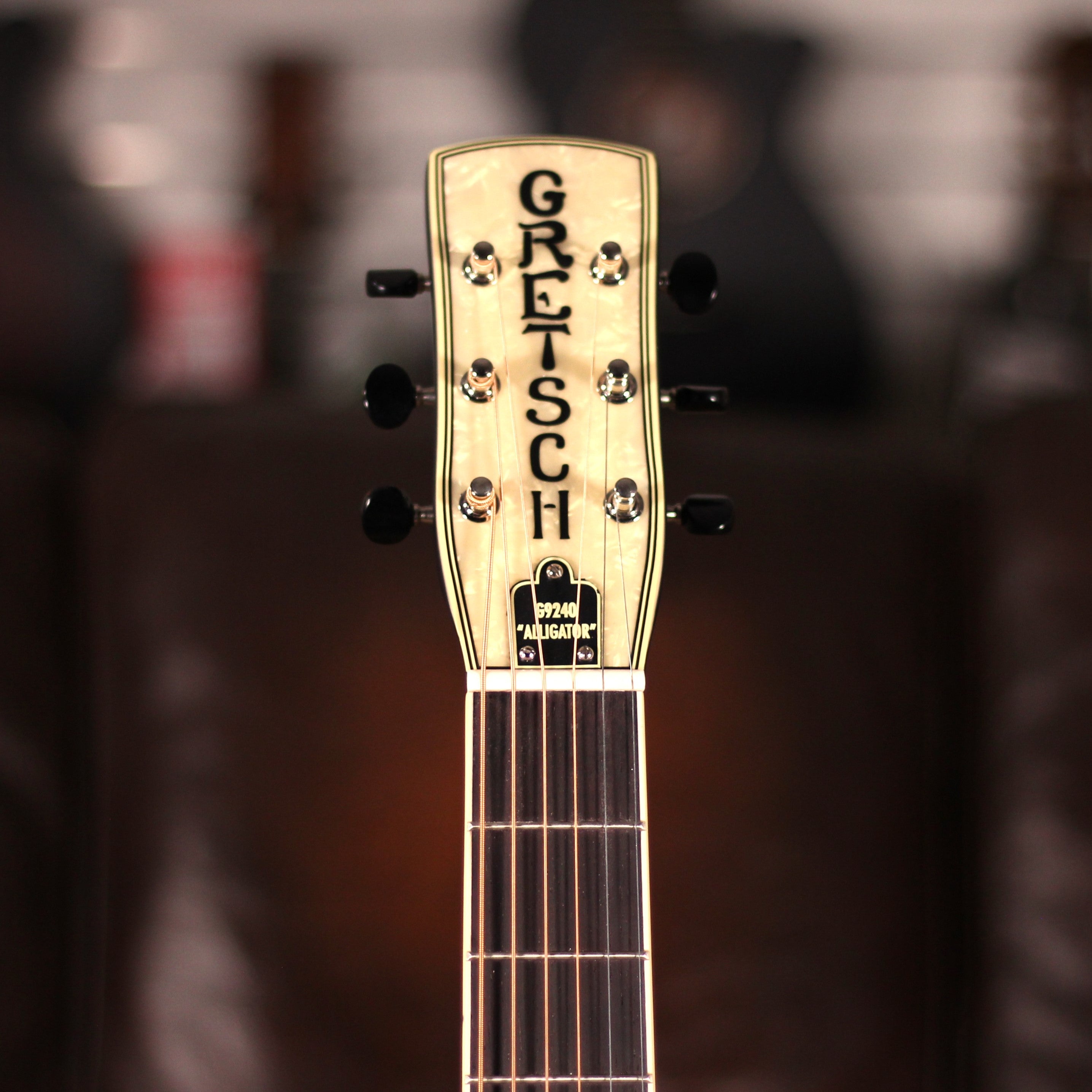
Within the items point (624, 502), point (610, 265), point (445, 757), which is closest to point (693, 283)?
point (610, 265)

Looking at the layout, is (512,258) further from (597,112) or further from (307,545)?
(597,112)

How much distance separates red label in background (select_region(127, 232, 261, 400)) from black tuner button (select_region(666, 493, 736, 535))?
79cm

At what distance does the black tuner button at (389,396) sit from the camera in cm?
77

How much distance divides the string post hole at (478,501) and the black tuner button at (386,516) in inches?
1.5

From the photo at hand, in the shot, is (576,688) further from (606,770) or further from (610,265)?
(610,265)

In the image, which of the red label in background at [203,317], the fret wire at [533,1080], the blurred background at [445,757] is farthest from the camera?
the red label in background at [203,317]

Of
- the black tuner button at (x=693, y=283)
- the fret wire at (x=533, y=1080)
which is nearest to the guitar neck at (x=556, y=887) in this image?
the fret wire at (x=533, y=1080)

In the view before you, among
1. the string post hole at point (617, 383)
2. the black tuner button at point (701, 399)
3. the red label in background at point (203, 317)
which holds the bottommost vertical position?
the black tuner button at point (701, 399)

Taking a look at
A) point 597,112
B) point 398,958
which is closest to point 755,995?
point 398,958

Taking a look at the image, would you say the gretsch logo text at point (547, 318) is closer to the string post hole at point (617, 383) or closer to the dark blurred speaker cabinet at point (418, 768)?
the string post hole at point (617, 383)

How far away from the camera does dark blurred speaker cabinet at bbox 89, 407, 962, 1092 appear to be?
105 cm

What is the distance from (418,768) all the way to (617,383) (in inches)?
18.3

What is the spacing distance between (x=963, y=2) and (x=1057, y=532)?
2.98 feet

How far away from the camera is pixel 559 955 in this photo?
771 mm
